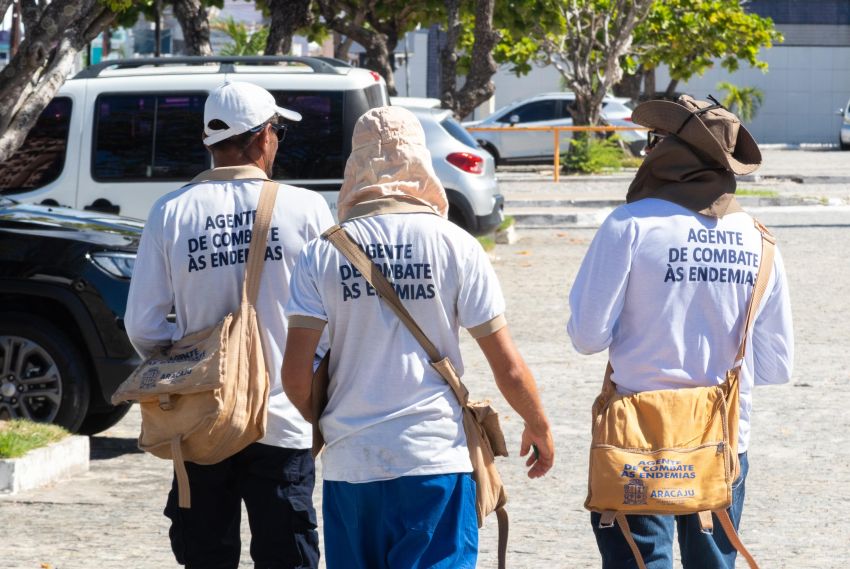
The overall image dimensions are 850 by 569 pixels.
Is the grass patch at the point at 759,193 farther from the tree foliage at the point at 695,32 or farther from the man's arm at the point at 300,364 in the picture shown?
the man's arm at the point at 300,364

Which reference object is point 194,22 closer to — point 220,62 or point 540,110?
point 220,62

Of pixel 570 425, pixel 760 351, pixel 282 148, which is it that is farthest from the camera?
pixel 282 148

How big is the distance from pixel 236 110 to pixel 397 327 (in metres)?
0.92

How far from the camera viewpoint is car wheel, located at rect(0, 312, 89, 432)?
683cm

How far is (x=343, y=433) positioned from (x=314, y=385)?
0.51 ft

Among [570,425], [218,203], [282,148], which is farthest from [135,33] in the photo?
[218,203]

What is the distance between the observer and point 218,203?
382 centimetres

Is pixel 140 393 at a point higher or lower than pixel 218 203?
lower

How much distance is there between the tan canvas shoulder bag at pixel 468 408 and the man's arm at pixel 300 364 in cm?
4

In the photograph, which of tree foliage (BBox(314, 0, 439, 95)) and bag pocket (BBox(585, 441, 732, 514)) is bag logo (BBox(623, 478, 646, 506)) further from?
tree foliage (BBox(314, 0, 439, 95))

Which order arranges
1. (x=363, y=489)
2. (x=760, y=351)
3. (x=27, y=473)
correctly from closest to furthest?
1. (x=363, y=489)
2. (x=760, y=351)
3. (x=27, y=473)

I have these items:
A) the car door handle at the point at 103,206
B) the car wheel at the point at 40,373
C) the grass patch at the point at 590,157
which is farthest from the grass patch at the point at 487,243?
the grass patch at the point at 590,157

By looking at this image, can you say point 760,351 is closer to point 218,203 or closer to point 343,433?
point 343,433

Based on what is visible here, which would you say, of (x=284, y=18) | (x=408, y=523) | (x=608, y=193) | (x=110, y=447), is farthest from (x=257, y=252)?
(x=608, y=193)
